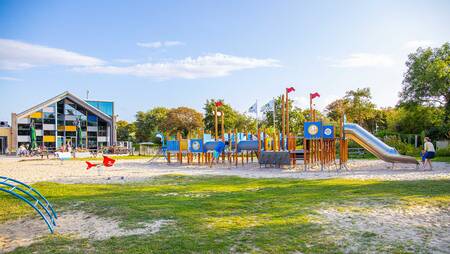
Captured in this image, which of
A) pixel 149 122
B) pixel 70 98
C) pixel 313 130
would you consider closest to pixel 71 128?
pixel 70 98

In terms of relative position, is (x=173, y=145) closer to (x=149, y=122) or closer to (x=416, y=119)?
(x=416, y=119)

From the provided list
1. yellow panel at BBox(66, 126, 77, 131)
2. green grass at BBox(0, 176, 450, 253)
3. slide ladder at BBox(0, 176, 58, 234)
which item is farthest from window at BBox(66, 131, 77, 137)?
slide ladder at BBox(0, 176, 58, 234)

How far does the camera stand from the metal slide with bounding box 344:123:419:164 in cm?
1822

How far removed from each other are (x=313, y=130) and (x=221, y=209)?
12083mm

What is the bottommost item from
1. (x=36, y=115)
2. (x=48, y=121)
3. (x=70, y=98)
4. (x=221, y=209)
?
(x=221, y=209)

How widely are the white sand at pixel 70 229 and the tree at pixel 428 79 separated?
98.5ft

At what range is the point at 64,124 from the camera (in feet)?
160

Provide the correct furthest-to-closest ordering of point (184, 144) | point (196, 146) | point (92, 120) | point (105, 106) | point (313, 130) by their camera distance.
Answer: point (105, 106)
point (92, 120)
point (184, 144)
point (196, 146)
point (313, 130)

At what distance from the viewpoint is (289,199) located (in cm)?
903

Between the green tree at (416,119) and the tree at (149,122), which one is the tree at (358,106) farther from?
the tree at (149,122)

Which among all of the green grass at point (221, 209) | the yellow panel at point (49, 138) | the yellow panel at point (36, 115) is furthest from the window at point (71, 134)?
the green grass at point (221, 209)

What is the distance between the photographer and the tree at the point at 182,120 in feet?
182

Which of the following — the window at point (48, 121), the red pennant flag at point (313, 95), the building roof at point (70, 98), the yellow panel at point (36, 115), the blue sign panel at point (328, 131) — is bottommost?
the blue sign panel at point (328, 131)

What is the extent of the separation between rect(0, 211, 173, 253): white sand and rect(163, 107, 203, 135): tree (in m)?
47.9
